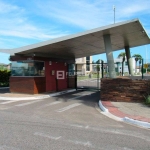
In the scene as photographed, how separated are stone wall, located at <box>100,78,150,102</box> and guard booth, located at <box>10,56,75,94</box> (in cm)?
547

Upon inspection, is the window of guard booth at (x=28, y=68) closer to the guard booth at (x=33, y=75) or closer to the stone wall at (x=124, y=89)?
the guard booth at (x=33, y=75)

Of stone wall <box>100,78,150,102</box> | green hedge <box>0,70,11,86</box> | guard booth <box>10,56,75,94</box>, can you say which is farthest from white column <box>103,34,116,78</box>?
green hedge <box>0,70,11,86</box>

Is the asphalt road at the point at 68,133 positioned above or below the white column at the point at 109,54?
below

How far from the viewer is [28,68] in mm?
14305

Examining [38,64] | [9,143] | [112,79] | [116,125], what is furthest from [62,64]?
[9,143]

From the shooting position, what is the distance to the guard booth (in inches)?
558

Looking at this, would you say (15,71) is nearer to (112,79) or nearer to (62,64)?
(62,64)

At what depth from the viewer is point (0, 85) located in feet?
68.2

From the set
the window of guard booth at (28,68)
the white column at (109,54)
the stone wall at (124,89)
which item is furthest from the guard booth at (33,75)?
the white column at (109,54)

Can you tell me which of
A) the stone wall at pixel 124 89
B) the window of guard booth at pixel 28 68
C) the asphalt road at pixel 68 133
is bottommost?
the asphalt road at pixel 68 133

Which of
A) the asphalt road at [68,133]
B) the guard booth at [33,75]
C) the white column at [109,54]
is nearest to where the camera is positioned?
the asphalt road at [68,133]

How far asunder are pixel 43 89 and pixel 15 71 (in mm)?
2442

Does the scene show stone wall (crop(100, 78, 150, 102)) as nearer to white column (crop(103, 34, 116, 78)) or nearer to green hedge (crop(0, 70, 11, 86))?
white column (crop(103, 34, 116, 78))

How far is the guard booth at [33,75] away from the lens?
14164 mm
